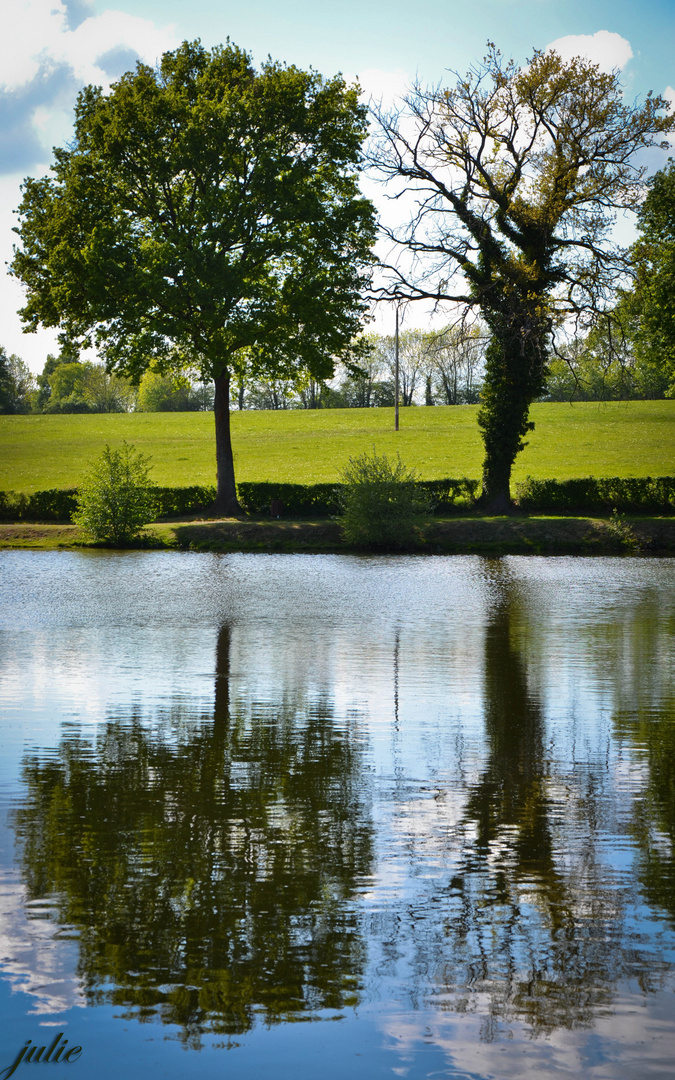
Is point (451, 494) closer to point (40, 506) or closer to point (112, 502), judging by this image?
point (112, 502)

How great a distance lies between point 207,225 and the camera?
108 feet

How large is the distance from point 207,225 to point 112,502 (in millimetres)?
10832

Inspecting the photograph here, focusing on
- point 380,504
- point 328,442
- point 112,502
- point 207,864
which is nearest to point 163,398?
point 328,442

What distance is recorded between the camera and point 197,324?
1312 inches

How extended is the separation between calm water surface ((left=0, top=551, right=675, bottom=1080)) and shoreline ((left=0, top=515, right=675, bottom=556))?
57.0ft

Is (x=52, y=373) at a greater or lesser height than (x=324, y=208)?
greater

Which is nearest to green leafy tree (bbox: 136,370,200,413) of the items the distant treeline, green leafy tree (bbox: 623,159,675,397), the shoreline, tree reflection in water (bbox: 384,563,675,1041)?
the distant treeline

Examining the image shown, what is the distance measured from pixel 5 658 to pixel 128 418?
233 ft

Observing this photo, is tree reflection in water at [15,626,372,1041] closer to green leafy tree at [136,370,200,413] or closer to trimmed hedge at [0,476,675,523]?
trimmed hedge at [0,476,675,523]

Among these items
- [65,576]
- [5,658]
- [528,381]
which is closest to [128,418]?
[528,381]

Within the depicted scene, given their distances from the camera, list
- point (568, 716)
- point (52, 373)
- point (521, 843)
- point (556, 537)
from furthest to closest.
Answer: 1. point (52, 373)
2. point (556, 537)
3. point (568, 716)
4. point (521, 843)

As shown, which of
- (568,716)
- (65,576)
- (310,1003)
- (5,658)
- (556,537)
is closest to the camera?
(310,1003)

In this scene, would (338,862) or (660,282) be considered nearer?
(338,862)

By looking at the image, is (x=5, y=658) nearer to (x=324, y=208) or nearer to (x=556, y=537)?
(x=556, y=537)
